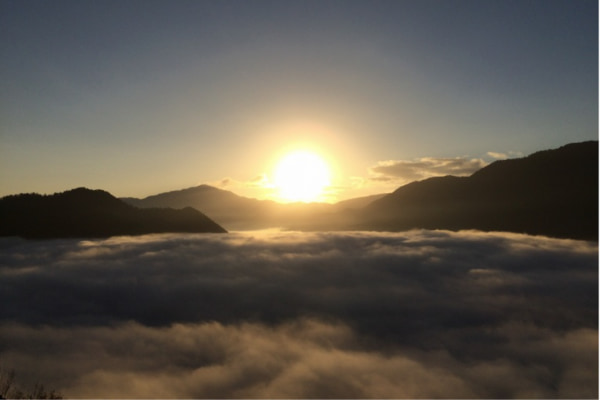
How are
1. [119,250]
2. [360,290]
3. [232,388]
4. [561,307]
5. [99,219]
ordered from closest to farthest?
[232,388] < [561,307] < [360,290] < [119,250] < [99,219]

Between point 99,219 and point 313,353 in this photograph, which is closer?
point 313,353

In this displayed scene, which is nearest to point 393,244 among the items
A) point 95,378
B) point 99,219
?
point 95,378

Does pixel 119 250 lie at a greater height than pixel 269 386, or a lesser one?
greater

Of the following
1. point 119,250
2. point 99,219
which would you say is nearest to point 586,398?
point 119,250

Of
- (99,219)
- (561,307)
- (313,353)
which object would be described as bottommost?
(313,353)

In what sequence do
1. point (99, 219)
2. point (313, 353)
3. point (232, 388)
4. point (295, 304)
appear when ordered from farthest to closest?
1. point (99, 219)
2. point (295, 304)
3. point (313, 353)
4. point (232, 388)

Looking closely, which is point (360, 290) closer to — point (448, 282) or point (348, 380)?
point (448, 282)

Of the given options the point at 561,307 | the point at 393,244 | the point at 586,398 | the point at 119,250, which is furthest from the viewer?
the point at 393,244

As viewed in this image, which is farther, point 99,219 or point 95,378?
point 99,219

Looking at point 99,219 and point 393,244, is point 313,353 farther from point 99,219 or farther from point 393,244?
point 99,219
